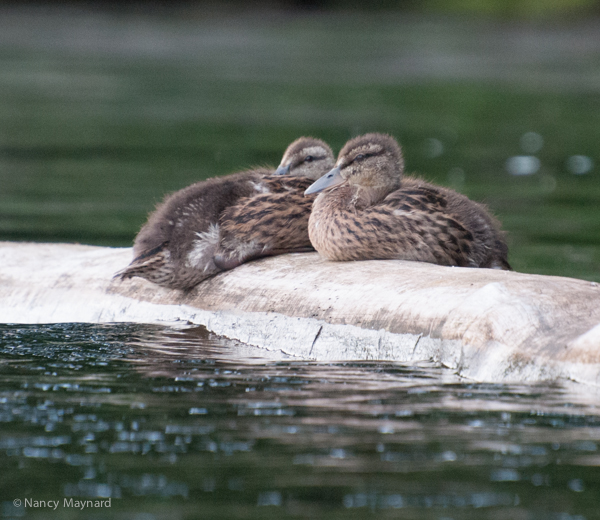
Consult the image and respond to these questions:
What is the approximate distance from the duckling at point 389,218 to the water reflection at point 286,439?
38.6 inches

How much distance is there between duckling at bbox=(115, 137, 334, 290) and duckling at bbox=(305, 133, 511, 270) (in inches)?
10.9

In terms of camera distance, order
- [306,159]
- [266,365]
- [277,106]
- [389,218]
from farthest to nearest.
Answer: [277,106]
[306,159]
[389,218]
[266,365]

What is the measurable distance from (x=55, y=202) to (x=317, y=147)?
18.4ft

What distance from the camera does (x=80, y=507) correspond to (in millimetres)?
3730

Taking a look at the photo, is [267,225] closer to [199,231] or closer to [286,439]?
[199,231]

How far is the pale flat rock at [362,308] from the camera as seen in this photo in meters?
5.08

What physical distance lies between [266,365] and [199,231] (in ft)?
Answer: 4.23

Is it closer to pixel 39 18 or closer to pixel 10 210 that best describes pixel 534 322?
pixel 10 210

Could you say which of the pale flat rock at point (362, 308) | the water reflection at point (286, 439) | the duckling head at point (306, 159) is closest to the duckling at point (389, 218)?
the pale flat rock at point (362, 308)

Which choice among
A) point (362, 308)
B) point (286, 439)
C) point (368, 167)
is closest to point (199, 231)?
point (368, 167)

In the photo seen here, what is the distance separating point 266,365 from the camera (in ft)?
17.9

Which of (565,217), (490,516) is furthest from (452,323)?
(565,217)

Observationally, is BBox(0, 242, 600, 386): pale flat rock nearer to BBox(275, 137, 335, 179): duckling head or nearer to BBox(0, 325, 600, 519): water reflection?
BBox(0, 325, 600, 519): water reflection

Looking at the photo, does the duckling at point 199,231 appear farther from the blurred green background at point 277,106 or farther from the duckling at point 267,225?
the blurred green background at point 277,106
